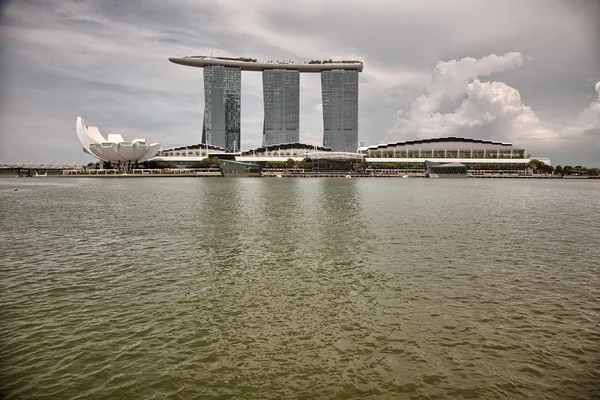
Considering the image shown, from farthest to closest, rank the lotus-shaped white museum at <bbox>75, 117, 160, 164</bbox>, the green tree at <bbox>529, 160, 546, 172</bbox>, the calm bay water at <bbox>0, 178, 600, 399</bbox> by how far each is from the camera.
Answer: the green tree at <bbox>529, 160, 546, 172</bbox>
the lotus-shaped white museum at <bbox>75, 117, 160, 164</bbox>
the calm bay water at <bbox>0, 178, 600, 399</bbox>

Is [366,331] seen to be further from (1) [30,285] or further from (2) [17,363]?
(1) [30,285]

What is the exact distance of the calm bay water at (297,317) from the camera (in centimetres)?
780

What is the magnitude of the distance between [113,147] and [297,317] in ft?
516

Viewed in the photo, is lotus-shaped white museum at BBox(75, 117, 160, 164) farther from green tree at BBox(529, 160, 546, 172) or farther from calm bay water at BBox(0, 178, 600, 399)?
green tree at BBox(529, 160, 546, 172)

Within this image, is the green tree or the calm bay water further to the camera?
the green tree

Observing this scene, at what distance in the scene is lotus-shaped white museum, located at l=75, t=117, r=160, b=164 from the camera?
148 m

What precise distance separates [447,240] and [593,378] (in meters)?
14.8

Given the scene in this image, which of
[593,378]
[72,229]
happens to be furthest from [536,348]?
[72,229]

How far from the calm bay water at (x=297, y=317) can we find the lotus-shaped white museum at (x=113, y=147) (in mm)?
139035

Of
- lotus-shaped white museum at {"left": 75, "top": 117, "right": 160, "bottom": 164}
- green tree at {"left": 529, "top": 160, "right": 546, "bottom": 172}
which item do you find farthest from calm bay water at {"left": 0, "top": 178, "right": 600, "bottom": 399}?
green tree at {"left": 529, "top": 160, "right": 546, "bottom": 172}

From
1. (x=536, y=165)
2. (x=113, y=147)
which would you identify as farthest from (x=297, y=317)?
(x=536, y=165)

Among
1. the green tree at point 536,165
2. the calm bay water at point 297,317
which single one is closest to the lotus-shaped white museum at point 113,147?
the calm bay water at point 297,317

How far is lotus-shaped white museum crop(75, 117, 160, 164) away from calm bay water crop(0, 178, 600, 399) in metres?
139

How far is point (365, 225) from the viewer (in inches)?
1098
